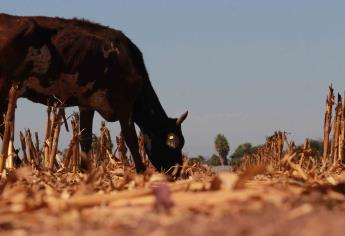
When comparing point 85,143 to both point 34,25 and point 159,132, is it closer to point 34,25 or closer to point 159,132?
point 159,132

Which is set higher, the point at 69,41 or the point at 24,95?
the point at 69,41

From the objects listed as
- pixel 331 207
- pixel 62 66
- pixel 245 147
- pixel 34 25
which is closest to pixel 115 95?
pixel 62 66

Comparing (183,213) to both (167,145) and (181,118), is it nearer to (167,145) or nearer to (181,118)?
(167,145)

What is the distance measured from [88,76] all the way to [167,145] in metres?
1.84

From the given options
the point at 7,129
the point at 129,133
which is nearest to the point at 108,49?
the point at 129,133

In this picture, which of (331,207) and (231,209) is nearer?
(231,209)

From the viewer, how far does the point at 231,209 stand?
7.80 feet

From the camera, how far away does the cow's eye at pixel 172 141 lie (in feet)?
37.6

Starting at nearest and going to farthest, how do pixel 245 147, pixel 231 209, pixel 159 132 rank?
pixel 231 209 → pixel 159 132 → pixel 245 147

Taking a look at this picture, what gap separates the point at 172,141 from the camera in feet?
37.7

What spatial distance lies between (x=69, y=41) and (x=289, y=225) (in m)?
8.90

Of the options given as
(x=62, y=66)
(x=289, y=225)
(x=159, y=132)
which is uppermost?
(x=62, y=66)

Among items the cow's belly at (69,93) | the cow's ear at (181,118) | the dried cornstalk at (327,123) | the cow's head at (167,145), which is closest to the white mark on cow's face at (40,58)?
the cow's belly at (69,93)

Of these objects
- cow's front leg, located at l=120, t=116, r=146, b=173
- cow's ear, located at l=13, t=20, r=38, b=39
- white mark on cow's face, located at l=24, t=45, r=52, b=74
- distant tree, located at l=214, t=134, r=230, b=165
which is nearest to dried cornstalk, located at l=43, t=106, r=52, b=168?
white mark on cow's face, located at l=24, t=45, r=52, b=74
